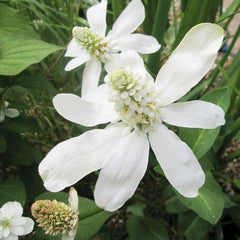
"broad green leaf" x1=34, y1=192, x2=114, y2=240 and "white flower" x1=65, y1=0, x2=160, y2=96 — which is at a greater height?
"white flower" x1=65, y1=0, x2=160, y2=96

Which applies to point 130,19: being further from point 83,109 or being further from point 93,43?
point 83,109

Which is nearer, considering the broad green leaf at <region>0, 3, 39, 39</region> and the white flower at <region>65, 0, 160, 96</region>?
the white flower at <region>65, 0, 160, 96</region>

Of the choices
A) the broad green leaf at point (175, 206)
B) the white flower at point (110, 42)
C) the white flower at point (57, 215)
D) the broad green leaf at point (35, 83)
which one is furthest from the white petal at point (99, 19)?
the broad green leaf at point (175, 206)

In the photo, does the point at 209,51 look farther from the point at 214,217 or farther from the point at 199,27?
the point at 214,217

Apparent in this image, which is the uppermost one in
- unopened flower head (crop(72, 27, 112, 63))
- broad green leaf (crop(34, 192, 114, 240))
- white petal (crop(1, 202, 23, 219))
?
unopened flower head (crop(72, 27, 112, 63))

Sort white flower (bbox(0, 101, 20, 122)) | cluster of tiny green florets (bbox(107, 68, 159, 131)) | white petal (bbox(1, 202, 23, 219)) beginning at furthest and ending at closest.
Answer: white flower (bbox(0, 101, 20, 122)) < white petal (bbox(1, 202, 23, 219)) < cluster of tiny green florets (bbox(107, 68, 159, 131))

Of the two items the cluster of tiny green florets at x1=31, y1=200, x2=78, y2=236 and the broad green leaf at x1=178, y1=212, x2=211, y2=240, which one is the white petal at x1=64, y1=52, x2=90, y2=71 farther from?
the broad green leaf at x1=178, y1=212, x2=211, y2=240

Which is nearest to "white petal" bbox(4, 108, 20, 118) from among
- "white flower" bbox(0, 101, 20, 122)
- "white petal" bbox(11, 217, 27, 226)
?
"white flower" bbox(0, 101, 20, 122)

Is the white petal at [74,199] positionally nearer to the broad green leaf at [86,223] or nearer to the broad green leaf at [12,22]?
the broad green leaf at [86,223]
